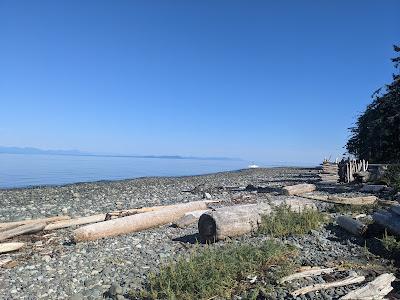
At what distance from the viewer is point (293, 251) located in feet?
25.1

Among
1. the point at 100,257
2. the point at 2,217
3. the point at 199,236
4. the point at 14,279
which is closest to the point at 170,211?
the point at 199,236

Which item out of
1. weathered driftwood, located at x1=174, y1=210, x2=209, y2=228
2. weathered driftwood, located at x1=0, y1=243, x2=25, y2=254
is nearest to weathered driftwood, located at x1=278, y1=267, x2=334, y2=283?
weathered driftwood, located at x1=174, y1=210, x2=209, y2=228

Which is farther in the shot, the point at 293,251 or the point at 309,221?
the point at 309,221

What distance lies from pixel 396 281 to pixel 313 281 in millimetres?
1291

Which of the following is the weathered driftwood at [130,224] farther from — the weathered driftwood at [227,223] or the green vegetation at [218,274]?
the green vegetation at [218,274]

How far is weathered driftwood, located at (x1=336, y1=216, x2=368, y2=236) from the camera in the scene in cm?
892

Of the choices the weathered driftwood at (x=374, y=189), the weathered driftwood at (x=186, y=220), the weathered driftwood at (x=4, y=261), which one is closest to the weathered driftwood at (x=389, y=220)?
the weathered driftwood at (x=186, y=220)

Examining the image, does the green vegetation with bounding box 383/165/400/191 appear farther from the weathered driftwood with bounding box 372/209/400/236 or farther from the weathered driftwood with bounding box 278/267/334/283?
the weathered driftwood with bounding box 278/267/334/283

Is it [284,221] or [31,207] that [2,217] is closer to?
[31,207]

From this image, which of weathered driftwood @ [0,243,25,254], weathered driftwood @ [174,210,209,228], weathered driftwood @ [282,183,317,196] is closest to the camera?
weathered driftwood @ [0,243,25,254]

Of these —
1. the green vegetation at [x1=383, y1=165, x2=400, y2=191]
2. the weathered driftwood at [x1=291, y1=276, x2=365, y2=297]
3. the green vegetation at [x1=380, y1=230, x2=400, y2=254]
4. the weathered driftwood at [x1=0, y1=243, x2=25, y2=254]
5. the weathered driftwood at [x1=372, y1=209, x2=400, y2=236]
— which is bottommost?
the weathered driftwood at [x1=0, y1=243, x2=25, y2=254]

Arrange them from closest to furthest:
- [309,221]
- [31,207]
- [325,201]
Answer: [309,221]
[325,201]
[31,207]

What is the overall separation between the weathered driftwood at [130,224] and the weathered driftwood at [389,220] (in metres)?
6.08

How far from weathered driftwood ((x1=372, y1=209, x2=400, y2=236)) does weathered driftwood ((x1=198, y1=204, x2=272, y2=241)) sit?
2850 mm
